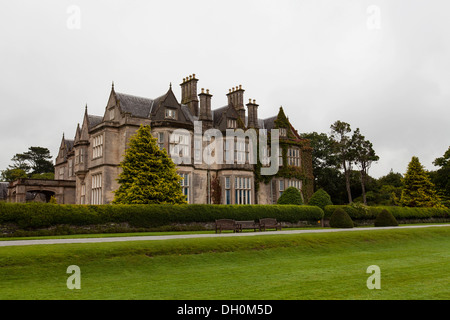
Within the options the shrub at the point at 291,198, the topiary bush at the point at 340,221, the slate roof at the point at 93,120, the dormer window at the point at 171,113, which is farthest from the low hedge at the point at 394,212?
the slate roof at the point at 93,120

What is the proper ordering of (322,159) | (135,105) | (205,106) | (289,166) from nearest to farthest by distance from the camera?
(135,105) < (205,106) < (289,166) < (322,159)

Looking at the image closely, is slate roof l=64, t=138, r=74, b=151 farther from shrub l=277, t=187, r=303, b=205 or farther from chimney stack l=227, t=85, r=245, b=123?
shrub l=277, t=187, r=303, b=205

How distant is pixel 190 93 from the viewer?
43406 millimetres

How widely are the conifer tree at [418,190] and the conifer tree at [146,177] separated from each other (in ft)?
111

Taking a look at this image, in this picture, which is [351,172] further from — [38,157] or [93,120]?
[38,157]

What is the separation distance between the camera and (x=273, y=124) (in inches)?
1877

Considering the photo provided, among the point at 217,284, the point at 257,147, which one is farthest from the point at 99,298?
the point at 257,147

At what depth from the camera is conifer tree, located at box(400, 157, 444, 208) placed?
51.4 meters

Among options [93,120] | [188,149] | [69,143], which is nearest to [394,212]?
[188,149]

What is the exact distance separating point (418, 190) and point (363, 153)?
14.1m

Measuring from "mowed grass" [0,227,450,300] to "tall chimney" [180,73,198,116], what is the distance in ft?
81.8

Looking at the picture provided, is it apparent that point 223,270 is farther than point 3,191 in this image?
No

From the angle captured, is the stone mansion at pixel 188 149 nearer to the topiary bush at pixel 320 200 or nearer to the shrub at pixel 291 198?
the shrub at pixel 291 198

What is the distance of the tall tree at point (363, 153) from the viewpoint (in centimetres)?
6456
